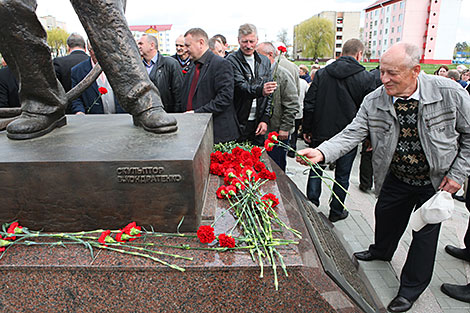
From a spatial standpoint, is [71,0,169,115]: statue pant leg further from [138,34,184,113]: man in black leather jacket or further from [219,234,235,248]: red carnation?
[138,34,184,113]: man in black leather jacket

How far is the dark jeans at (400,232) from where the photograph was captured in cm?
268

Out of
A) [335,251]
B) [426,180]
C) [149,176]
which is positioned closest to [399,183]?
[426,180]

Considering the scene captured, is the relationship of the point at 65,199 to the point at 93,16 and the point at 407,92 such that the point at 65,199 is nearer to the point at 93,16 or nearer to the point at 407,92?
the point at 93,16

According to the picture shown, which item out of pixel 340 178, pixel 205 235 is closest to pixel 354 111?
pixel 340 178

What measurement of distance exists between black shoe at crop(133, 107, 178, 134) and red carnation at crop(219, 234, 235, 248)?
2.74 ft

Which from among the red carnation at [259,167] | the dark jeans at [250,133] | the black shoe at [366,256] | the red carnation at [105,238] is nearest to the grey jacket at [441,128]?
the red carnation at [259,167]

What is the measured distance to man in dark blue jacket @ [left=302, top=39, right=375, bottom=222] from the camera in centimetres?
423

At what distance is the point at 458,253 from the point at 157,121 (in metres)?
3.19

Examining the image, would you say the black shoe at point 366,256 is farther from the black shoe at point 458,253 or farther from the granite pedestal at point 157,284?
the granite pedestal at point 157,284

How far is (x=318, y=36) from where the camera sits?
6950 cm

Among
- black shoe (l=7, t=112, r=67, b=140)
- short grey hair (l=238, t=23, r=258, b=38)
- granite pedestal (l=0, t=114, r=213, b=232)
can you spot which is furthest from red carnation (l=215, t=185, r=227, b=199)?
short grey hair (l=238, t=23, r=258, b=38)

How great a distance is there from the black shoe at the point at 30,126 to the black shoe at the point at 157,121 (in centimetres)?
61

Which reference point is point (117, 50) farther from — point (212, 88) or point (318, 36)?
point (318, 36)

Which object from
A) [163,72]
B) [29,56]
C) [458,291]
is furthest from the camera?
[163,72]
